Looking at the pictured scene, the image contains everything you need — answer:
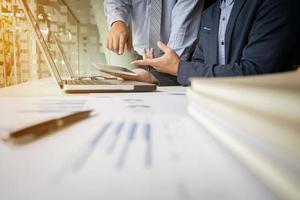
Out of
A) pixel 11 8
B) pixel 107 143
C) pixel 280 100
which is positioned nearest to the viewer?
pixel 280 100

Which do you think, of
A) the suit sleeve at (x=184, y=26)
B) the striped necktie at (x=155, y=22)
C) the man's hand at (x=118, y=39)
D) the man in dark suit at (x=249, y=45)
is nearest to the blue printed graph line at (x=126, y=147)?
the man in dark suit at (x=249, y=45)

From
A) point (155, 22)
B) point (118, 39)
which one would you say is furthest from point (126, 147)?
point (155, 22)

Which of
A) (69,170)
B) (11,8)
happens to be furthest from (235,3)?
(11,8)

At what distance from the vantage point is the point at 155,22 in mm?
1666

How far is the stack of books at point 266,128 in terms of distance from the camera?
0.14m

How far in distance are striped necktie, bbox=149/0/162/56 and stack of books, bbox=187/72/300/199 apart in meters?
1.41

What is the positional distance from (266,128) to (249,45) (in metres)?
1.04

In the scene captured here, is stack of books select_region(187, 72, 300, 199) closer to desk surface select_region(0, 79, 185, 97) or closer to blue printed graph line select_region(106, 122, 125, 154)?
blue printed graph line select_region(106, 122, 125, 154)

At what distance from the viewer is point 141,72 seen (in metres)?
1.14

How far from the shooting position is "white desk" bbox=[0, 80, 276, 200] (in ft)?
0.52

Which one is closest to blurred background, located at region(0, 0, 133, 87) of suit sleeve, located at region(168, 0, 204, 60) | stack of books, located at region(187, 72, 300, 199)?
suit sleeve, located at region(168, 0, 204, 60)

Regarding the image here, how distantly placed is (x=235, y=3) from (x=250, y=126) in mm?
1142

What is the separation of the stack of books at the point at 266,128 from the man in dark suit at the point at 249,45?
81 centimetres

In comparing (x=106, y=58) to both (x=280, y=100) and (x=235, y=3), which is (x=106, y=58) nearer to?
(x=235, y=3)
